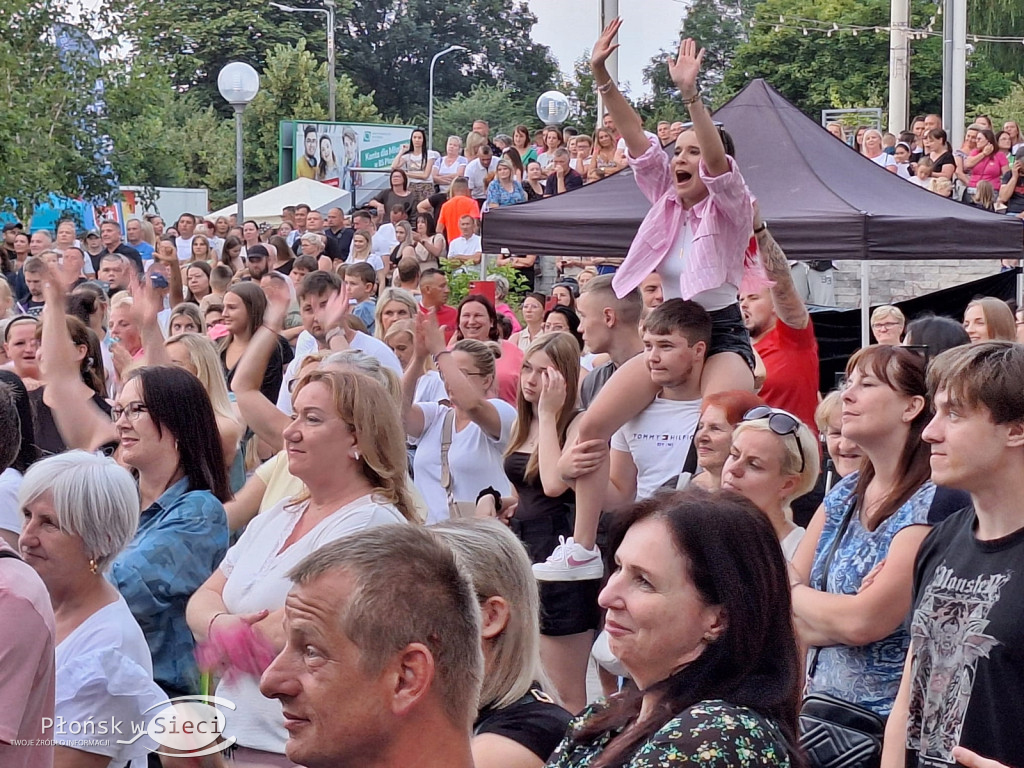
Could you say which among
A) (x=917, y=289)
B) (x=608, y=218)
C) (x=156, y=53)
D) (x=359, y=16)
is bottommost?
(x=917, y=289)

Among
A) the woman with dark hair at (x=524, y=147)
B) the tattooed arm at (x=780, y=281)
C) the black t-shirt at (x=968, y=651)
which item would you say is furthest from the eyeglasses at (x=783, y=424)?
the woman with dark hair at (x=524, y=147)

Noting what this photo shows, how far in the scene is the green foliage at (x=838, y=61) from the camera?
49844mm

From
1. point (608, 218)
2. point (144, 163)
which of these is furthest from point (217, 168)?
point (608, 218)

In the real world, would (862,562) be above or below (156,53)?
below

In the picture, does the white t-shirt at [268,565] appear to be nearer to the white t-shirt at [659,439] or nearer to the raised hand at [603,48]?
the white t-shirt at [659,439]

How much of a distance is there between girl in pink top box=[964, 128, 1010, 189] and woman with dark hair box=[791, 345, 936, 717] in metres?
13.6

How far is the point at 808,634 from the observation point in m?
→ 3.55

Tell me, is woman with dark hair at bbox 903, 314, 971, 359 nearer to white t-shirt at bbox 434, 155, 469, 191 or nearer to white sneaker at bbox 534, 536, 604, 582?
white sneaker at bbox 534, 536, 604, 582

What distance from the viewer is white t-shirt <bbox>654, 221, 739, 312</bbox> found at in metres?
5.17

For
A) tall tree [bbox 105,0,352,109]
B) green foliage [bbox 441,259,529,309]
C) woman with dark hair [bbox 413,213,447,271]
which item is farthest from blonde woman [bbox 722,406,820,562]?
tall tree [bbox 105,0,352,109]

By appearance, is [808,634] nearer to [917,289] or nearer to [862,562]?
[862,562]

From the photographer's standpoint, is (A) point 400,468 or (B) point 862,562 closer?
(B) point 862,562

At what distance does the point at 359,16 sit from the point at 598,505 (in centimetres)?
6936

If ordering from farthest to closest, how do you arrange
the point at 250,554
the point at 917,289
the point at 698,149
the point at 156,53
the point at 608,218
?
the point at 156,53 → the point at 917,289 → the point at 608,218 → the point at 698,149 → the point at 250,554
